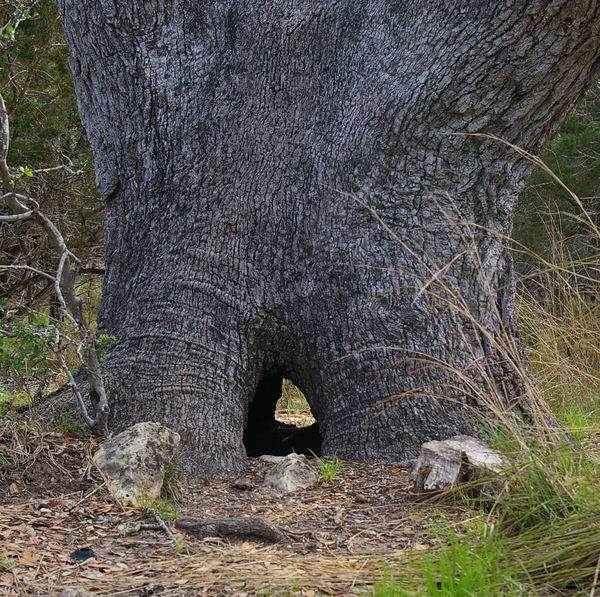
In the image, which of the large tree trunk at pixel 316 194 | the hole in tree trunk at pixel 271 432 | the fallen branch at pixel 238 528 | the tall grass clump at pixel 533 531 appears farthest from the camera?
the hole in tree trunk at pixel 271 432

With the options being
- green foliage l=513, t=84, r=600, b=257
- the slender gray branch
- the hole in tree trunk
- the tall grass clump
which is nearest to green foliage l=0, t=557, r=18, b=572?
the tall grass clump

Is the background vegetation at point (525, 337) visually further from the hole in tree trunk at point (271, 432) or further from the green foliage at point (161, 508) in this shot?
the hole in tree trunk at point (271, 432)

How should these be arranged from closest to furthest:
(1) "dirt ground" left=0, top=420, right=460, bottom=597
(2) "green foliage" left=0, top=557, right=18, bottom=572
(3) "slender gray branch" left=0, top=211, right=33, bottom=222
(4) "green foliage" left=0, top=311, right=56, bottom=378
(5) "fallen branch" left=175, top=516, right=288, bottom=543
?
(1) "dirt ground" left=0, top=420, right=460, bottom=597 < (2) "green foliage" left=0, top=557, right=18, bottom=572 < (5) "fallen branch" left=175, top=516, right=288, bottom=543 < (3) "slender gray branch" left=0, top=211, right=33, bottom=222 < (4) "green foliage" left=0, top=311, right=56, bottom=378

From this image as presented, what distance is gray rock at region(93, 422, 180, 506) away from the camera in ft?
9.93

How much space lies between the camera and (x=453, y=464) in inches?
113

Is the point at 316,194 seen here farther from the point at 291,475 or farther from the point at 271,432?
the point at 271,432

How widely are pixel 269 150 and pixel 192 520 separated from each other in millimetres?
1922

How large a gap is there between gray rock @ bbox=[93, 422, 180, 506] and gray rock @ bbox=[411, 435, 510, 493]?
109cm

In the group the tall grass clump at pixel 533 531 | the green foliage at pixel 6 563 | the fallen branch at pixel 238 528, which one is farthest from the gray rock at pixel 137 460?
the tall grass clump at pixel 533 531

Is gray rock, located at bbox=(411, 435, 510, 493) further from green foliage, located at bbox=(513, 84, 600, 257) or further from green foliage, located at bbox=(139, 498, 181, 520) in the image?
green foliage, located at bbox=(513, 84, 600, 257)

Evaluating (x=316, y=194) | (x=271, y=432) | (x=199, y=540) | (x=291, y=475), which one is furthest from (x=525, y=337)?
(x=199, y=540)

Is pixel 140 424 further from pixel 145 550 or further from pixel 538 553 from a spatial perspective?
pixel 538 553

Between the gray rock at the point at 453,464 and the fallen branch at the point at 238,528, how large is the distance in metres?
0.65

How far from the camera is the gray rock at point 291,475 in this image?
10.8 ft
